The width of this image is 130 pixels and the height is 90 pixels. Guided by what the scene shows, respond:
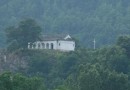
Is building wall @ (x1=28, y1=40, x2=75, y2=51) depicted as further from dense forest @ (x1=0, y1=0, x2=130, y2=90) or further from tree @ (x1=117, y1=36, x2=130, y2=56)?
tree @ (x1=117, y1=36, x2=130, y2=56)

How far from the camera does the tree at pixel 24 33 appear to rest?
91.6 metres

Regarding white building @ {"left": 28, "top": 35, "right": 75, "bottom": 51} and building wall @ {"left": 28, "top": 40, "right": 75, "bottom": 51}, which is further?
building wall @ {"left": 28, "top": 40, "right": 75, "bottom": 51}

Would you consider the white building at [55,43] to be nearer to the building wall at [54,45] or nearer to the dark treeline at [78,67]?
the building wall at [54,45]

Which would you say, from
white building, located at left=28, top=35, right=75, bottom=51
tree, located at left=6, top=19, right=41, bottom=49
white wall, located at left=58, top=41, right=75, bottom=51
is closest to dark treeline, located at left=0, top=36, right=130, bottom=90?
tree, located at left=6, top=19, right=41, bottom=49

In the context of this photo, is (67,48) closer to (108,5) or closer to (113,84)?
(113,84)

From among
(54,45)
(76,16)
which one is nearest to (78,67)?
(54,45)

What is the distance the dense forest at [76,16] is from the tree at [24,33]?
161ft

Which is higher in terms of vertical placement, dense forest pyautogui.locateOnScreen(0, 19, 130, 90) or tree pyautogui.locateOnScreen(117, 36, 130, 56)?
tree pyautogui.locateOnScreen(117, 36, 130, 56)

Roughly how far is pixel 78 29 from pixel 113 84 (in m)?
87.0

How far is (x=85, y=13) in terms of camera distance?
17688 centimetres

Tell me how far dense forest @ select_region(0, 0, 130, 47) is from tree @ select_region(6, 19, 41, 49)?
4914 cm

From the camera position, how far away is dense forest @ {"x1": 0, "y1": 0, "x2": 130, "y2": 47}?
5930 inches

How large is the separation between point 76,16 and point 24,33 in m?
78.5

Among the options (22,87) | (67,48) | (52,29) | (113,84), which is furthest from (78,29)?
(22,87)
